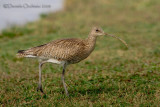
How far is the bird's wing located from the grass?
0.90 meters

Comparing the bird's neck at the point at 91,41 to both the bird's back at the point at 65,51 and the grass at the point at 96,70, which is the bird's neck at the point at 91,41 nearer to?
the bird's back at the point at 65,51

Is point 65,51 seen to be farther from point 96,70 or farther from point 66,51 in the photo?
point 96,70

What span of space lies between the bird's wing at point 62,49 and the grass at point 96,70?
898 millimetres

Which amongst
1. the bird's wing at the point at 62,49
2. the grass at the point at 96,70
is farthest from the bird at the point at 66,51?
the grass at the point at 96,70

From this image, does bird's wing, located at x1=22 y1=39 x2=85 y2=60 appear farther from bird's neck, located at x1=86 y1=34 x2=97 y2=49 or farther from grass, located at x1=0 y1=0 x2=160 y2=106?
grass, located at x1=0 y1=0 x2=160 y2=106

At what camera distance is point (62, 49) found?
21.5ft

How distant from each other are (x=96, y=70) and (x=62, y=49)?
9.96 feet

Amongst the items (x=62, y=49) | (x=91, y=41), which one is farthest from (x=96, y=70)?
(x=62, y=49)

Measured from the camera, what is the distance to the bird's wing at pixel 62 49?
6461mm

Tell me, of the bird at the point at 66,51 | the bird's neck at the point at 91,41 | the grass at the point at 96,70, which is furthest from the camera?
the bird's neck at the point at 91,41

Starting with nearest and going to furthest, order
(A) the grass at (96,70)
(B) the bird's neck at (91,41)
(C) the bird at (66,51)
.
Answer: (A) the grass at (96,70), (C) the bird at (66,51), (B) the bird's neck at (91,41)

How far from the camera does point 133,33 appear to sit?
1712 cm

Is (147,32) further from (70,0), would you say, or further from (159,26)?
(70,0)

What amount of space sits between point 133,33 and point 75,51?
11202 mm
